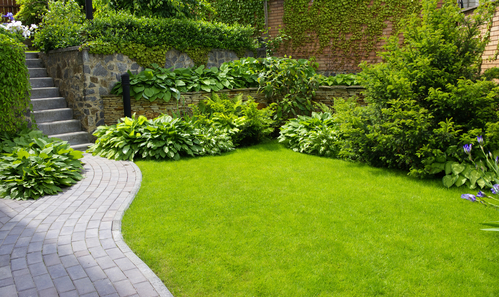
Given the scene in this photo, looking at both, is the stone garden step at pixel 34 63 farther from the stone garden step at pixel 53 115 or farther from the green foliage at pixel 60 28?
the stone garden step at pixel 53 115

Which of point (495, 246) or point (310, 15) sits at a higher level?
point (310, 15)

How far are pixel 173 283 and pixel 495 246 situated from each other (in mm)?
2965

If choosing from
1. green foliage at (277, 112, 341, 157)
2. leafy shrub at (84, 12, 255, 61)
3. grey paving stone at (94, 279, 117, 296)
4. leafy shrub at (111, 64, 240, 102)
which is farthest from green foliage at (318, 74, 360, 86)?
grey paving stone at (94, 279, 117, 296)

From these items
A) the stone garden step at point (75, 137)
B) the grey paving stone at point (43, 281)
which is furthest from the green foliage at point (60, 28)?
the grey paving stone at point (43, 281)

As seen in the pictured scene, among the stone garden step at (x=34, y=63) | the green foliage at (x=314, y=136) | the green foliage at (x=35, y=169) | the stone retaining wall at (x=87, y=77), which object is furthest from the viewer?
the stone garden step at (x=34, y=63)

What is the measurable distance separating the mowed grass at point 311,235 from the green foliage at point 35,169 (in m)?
1.12

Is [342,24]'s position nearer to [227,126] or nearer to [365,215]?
[227,126]

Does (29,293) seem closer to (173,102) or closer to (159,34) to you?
(173,102)

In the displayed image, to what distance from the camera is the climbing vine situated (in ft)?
34.1

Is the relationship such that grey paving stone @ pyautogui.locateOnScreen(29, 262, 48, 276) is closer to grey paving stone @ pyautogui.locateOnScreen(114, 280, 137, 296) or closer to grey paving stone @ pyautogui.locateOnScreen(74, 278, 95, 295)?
grey paving stone @ pyautogui.locateOnScreen(74, 278, 95, 295)

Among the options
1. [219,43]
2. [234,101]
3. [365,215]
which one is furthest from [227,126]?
[365,215]

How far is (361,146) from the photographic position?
5.62 m

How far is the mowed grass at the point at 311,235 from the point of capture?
2697 millimetres

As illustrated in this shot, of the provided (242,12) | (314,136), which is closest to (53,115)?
(314,136)
